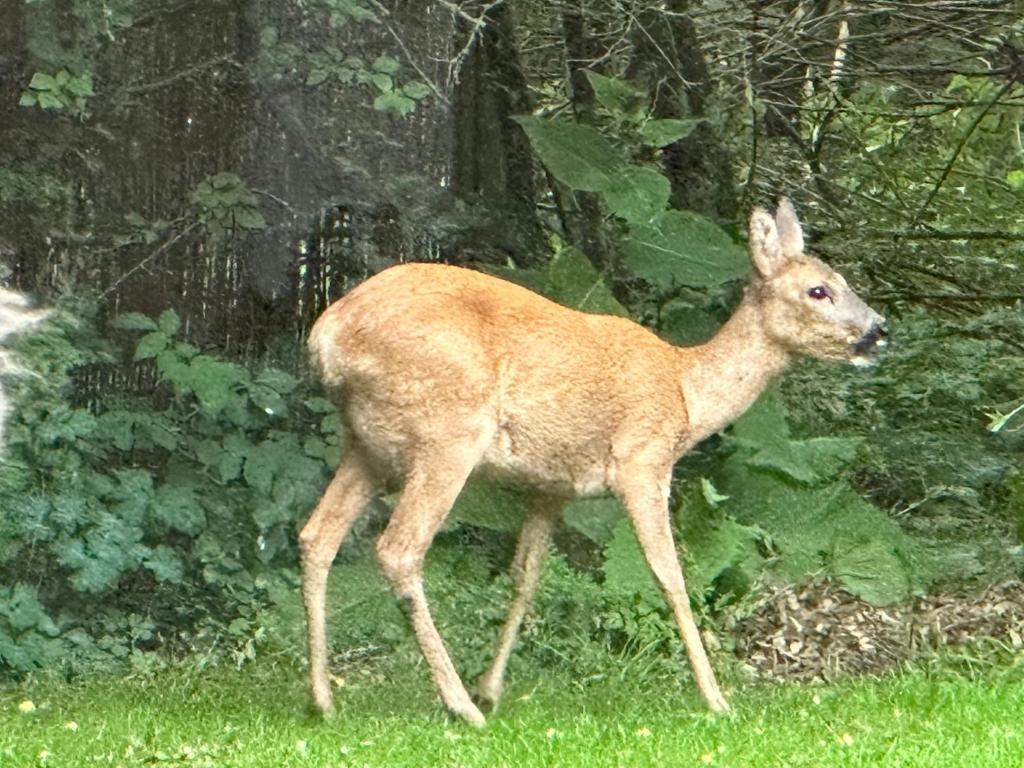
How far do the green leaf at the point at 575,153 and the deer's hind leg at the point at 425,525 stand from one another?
83.0 inches

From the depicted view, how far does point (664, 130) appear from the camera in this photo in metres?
9.09

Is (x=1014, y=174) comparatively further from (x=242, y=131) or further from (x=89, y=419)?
(x=89, y=419)

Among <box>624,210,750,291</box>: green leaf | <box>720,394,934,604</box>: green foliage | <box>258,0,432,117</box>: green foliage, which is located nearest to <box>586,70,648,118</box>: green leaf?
<box>624,210,750,291</box>: green leaf

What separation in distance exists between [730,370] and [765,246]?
1.70 feet

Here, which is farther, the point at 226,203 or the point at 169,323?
the point at 226,203

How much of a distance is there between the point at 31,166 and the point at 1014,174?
5137mm

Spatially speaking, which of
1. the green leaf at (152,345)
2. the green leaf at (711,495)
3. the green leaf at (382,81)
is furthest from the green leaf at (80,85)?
the green leaf at (711,495)

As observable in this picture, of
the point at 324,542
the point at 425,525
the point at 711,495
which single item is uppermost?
the point at 425,525

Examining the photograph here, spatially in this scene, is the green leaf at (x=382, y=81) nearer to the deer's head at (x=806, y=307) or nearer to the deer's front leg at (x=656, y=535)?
the deer's head at (x=806, y=307)

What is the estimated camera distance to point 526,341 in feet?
24.0

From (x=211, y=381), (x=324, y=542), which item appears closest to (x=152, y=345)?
(x=211, y=381)

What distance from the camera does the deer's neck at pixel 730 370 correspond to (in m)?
7.69

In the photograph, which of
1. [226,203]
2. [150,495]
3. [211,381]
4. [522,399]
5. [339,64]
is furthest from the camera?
[226,203]

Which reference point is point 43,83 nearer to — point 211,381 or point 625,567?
point 211,381
